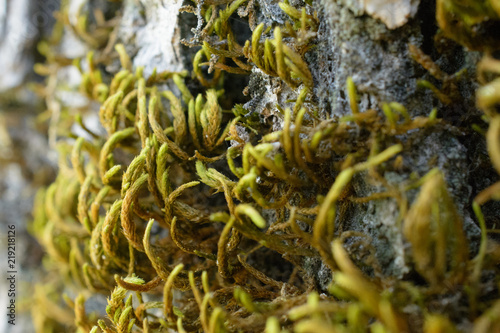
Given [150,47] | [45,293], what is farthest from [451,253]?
[45,293]

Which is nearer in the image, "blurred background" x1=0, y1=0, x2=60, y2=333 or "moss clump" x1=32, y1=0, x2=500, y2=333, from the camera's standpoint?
"moss clump" x1=32, y1=0, x2=500, y2=333

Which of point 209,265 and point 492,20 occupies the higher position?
point 492,20

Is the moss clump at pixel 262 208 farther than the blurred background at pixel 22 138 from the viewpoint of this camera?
No

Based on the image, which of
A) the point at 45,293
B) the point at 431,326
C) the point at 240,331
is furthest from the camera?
the point at 45,293

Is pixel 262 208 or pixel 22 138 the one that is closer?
pixel 262 208

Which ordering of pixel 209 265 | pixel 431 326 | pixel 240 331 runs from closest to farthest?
pixel 431 326
pixel 240 331
pixel 209 265

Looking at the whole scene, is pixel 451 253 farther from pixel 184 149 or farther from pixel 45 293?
pixel 45 293

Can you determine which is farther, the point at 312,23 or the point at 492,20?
the point at 312,23

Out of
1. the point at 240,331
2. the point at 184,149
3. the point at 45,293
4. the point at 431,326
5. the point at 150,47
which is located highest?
the point at 150,47
